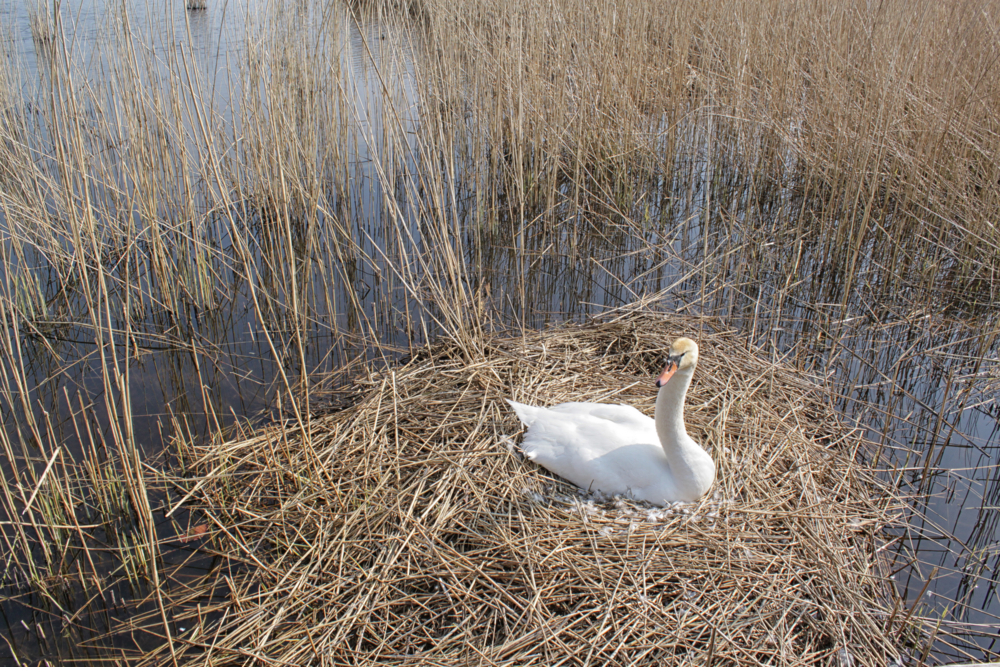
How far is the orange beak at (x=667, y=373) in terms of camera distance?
2486 millimetres

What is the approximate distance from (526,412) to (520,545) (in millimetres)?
748

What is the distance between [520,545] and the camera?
2.64 metres

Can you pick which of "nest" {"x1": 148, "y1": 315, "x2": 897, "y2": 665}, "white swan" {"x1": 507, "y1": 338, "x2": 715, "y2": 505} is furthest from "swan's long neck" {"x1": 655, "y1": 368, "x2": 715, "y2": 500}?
"nest" {"x1": 148, "y1": 315, "x2": 897, "y2": 665}

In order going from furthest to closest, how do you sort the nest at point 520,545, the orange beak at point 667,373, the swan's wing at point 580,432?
the swan's wing at point 580,432
the orange beak at point 667,373
the nest at point 520,545

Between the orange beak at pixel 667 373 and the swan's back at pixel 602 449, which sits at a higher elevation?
the orange beak at pixel 667 373

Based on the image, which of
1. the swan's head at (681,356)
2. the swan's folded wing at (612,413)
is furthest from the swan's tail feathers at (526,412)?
the swan's head at (681,356)

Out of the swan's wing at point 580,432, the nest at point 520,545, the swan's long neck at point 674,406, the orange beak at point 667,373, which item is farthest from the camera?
the swan's wing at point 580,432

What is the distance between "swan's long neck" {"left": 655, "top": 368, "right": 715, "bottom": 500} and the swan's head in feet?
0.10

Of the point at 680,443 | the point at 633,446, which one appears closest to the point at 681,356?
the point at 680,443

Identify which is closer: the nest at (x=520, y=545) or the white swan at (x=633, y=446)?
the nest at (x=520, y=545)

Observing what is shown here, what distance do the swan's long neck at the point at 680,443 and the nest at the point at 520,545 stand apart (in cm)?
16

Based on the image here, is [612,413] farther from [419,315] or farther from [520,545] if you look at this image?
[419,315]

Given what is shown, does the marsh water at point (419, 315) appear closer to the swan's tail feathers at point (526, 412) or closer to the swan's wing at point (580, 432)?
the swan's tail feathers at point (526, 412)

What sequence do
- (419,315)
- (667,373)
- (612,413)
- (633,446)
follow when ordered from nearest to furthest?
(667,373)
(633,446)
(612,413)
(419,315)
